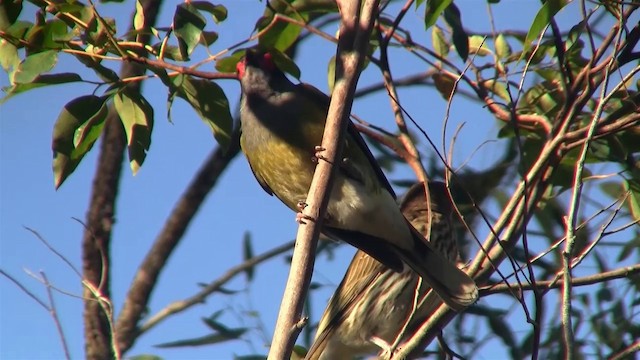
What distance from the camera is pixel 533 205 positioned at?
9.45ft

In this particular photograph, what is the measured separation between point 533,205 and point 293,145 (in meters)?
0.92

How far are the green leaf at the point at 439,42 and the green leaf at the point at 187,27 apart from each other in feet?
4.26

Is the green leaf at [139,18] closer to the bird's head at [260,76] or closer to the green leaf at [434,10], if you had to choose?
the bird's head at [260,76]

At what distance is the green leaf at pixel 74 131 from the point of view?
8.99 feet

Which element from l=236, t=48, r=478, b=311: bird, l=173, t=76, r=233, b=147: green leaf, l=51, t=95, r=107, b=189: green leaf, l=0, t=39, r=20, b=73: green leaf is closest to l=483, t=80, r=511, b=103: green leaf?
l=236, t=48, r=478, b=311: bird

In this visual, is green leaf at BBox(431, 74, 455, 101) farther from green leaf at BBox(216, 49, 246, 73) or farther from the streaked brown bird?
green leaf at BBox(216, 49, 246, 73)

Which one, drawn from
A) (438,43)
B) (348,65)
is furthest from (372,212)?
(348,65)

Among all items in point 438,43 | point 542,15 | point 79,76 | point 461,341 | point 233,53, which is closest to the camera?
point 542,15

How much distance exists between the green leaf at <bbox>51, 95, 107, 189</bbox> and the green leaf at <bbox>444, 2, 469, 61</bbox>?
1305mm

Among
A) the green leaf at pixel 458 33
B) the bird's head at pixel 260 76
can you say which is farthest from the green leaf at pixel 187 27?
the green leaf at pixel 458 33

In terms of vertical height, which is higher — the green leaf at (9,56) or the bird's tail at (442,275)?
the bird's tail at (442,275)

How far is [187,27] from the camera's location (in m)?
2.65

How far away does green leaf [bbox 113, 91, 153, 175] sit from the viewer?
9.24 feet

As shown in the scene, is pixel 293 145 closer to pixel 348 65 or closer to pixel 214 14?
pixel 214 14
